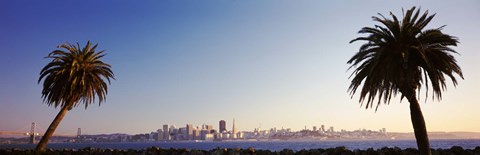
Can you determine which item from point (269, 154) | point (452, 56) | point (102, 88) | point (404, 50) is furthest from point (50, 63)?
point (452, 56)

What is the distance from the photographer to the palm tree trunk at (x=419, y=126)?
19.8 meters

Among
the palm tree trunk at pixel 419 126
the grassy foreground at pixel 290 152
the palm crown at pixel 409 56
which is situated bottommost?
the grassy foreground at pixel 290 152

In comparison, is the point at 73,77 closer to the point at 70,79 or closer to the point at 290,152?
Answer: the point at 70,79

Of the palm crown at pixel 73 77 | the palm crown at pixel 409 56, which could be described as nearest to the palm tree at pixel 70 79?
the palm crown at pixel 73 77

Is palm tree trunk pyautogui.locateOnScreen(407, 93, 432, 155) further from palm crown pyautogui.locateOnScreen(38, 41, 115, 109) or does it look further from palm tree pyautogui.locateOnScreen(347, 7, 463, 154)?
palm crown pyautogui.locateOnScreen(38, 41, 115, 109)

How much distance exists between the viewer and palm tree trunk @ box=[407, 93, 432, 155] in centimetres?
1981

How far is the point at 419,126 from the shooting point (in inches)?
798

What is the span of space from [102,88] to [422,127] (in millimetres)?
29749

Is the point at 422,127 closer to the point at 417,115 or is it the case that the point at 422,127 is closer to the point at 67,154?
the point at 417,115

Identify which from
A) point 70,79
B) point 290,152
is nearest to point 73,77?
point 70,79

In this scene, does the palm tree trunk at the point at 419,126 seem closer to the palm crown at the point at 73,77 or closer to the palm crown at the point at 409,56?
the palm crown at the point at 409,56

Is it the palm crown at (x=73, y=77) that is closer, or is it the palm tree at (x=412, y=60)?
the palm tree at (x=412, y=60)

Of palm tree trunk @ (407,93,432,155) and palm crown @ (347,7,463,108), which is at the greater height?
palm crown @ (347,7,463,108)

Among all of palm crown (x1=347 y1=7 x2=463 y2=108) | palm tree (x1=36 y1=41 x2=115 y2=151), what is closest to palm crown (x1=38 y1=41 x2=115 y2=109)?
palm tree (x1=36 y1=41 x2=115 y2=151)
